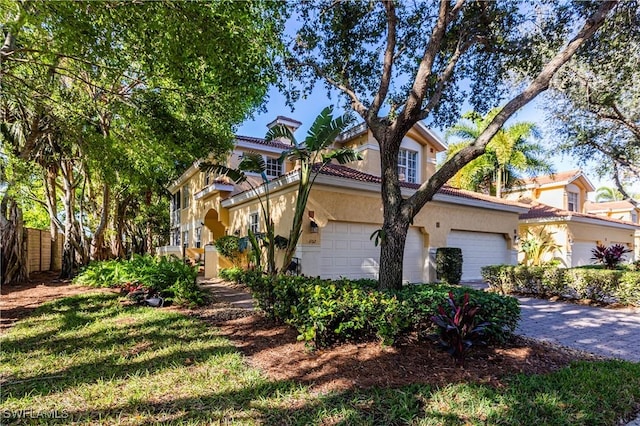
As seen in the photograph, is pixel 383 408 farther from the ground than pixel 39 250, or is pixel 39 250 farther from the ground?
pixel 39 250

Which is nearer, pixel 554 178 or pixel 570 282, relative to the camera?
pixel 570 282

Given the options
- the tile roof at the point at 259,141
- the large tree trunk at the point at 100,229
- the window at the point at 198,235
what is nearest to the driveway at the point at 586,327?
the tile roof at the point at 259,141

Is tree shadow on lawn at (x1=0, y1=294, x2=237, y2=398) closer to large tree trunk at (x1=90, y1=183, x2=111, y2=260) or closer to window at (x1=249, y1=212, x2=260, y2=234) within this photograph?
window at (x1=249, y1=212, x2=260, y2=234)

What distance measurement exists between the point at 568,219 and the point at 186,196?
23434mm

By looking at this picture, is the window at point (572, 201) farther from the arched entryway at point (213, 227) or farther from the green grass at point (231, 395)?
the green grass at point (231, 395)

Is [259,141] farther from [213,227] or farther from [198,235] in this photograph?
[198,235]

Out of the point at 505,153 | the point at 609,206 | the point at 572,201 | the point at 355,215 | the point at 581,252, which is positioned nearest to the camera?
the point at 355,215

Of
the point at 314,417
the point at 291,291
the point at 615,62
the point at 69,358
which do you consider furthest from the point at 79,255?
the point at 615,62

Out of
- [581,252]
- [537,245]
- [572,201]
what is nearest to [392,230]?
[537,245]

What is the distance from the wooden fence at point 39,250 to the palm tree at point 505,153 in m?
23.7

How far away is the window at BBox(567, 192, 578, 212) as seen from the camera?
24953 mm

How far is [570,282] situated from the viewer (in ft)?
35.1

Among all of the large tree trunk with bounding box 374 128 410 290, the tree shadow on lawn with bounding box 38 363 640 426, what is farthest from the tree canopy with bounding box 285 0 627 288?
the tree shadow on lawn with bounding box 38 363 640 426

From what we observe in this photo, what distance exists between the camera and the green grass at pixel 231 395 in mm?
3338
